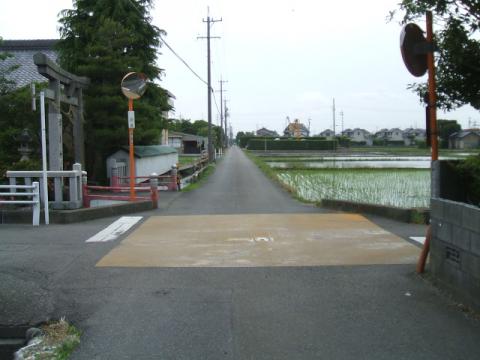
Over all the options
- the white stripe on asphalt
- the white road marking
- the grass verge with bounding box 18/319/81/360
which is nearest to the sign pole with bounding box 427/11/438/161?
the white road marking

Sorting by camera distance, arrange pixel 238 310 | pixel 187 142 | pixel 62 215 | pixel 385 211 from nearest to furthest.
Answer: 1. pixel 238 310
2. pixel 62 215
3. pixel 385 211
4. pixel 187 142

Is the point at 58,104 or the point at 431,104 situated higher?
the point at 58,104

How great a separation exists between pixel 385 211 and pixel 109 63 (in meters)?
11.5

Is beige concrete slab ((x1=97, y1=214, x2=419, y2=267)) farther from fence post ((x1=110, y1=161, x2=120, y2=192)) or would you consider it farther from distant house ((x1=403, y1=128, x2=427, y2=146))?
distant house ((x1=403, y1=128, x2=427, y2=146))

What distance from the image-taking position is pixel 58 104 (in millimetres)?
13742

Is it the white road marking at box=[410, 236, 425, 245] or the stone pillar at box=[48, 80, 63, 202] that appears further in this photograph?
the stone pillar at box=[48, 80, 63, 202]

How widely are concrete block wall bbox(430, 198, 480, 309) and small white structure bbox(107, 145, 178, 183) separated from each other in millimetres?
14223

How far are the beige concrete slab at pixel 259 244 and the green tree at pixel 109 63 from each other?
28.6 ft

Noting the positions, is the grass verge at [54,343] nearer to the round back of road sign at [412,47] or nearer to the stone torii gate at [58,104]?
the round back of road sign at [412,47]

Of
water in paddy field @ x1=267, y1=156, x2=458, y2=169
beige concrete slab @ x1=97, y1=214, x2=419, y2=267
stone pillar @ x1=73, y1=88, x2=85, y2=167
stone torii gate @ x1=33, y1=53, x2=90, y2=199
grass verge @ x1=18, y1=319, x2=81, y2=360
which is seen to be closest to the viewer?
grass verge @ x1=18, y1=319, x2=81, y2=360

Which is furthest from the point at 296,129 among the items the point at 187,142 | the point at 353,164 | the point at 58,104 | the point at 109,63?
the point at 58,104

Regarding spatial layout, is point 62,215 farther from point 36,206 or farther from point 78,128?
point 78,128

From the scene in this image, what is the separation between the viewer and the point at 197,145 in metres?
70.9

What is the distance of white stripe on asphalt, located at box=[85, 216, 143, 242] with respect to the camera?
824 centimetres
